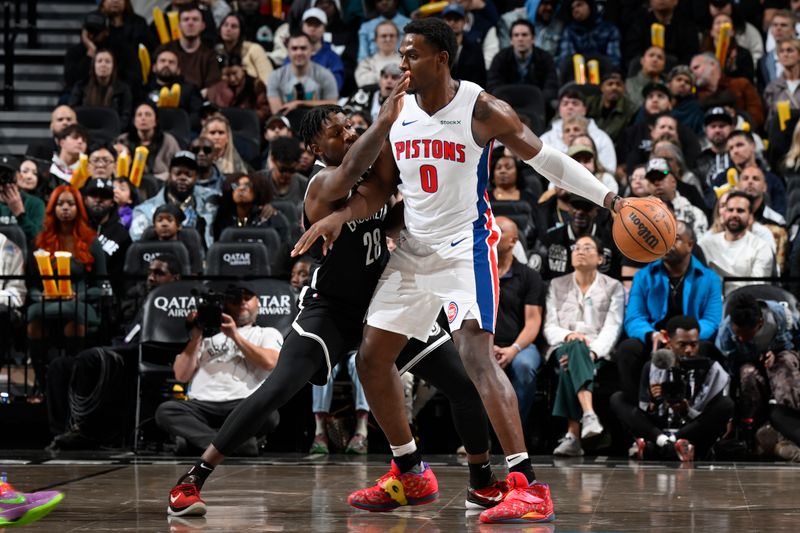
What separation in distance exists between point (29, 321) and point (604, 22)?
7341 millimetres

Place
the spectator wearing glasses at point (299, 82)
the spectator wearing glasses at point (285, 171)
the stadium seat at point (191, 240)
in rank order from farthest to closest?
the spectator wearing glasses at point (299, 82), the spectator wearing glasses at point (285, 171), the stadium seat at point (191, 240)

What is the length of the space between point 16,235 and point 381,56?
4890mm

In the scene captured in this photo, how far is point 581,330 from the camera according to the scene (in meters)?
8.95

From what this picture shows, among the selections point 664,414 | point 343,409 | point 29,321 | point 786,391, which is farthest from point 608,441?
point 29,321

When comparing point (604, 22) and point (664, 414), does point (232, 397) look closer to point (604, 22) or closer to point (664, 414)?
point (664, 414)

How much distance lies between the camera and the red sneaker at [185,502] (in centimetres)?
513

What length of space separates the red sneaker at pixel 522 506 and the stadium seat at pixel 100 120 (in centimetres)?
871

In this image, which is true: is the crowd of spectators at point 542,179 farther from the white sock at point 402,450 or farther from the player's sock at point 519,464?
the player's sock at point 519,464

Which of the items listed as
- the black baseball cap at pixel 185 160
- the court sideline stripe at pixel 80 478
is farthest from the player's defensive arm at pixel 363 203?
the black baseball cap at pixel 185 160

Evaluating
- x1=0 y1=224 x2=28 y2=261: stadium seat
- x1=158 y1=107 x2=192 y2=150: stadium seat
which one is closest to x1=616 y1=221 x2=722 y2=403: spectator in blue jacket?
x1=0 y1=224 x2=28 y2=261: stadium seat

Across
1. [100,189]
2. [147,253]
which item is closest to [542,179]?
[147,253]

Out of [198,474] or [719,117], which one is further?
[719,117]

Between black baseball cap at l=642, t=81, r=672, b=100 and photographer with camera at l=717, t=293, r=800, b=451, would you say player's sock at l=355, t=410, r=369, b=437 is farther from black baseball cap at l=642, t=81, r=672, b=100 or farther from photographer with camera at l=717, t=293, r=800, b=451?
black baseball cap at l=642, t=81, r=672, b=100

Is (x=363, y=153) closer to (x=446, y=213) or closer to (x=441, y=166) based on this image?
(x=441, y=166)
